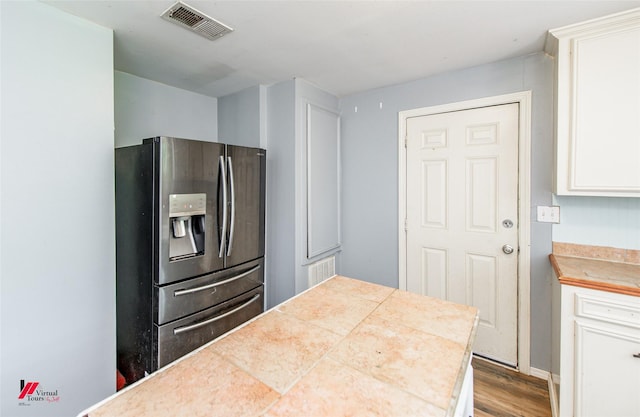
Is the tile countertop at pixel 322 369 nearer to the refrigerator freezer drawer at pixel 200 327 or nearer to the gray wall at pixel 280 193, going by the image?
the refrigerator freezer drawer at pixel 200 327

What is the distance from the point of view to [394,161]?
2.72 meters

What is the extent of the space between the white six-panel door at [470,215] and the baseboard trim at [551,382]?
0.13 meters

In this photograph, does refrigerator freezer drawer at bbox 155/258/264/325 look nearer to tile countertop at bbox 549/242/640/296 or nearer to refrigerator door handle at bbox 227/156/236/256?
refrigerator door handle at bbox 227/156/236/256

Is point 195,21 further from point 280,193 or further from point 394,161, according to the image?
point 394,161

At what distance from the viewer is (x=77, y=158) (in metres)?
1.65

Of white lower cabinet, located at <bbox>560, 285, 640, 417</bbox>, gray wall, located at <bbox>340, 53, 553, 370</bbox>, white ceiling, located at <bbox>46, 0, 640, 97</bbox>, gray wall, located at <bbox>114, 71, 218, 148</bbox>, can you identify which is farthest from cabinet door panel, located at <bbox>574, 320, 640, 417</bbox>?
gray wall, located at <bbox>114, 71, 218, 148</bbox>

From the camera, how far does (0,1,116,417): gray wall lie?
4.70 ft

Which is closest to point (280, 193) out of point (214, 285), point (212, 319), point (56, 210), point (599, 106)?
point (214, 285)

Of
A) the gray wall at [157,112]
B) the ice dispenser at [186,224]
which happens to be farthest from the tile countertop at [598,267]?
the gray wall at [157,112]

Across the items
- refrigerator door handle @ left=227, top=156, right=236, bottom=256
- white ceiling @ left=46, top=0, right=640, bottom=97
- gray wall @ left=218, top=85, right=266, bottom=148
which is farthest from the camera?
gray wall @ left=218, top=85, right=266, bottom=148

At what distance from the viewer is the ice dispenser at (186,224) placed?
1.82 meters

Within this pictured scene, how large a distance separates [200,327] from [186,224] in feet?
2.34

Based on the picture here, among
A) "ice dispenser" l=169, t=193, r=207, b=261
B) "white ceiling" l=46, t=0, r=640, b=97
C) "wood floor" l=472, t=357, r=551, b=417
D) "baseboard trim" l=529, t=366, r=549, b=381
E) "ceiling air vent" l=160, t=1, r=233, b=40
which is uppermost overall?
"white ceiling" l=46, t=0, r=640, b=97

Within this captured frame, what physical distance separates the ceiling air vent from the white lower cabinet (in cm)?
251
